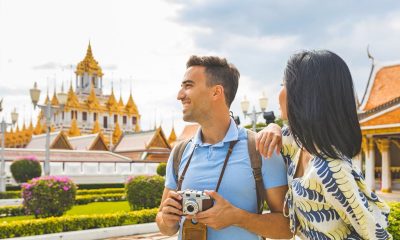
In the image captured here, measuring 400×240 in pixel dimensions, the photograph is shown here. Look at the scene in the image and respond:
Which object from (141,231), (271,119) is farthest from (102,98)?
(271,119)

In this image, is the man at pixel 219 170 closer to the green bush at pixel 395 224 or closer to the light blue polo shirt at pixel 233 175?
the light blue polo shirt at pixel 233 175

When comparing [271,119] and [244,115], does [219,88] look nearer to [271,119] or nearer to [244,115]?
[271,119]

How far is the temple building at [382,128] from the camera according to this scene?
1532 cm

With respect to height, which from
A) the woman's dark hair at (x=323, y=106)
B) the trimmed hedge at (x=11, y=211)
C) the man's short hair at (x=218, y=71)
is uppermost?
the man's short hair at (x=218, y=71)

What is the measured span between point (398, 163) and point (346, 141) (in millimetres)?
17939

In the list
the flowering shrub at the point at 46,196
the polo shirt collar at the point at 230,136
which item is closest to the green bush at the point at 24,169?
the flowering shrub at the point at 46,196

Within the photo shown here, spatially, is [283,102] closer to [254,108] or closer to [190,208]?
[190,208]

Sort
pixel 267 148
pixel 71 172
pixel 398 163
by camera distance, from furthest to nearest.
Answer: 1. pixel 71 172
2. pixel 398 163
3. pixel 267 148

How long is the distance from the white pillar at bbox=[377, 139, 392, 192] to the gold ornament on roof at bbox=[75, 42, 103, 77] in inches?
2229

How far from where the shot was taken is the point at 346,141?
1577mm

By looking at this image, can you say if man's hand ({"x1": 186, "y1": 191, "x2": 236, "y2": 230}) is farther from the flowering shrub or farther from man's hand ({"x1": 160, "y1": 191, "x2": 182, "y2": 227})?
the flowering shrub

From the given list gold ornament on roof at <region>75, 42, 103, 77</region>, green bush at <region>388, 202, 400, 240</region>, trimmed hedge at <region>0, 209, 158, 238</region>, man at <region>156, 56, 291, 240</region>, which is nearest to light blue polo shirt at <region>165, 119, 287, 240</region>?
man at <region>156, 56, 291, 240</region>

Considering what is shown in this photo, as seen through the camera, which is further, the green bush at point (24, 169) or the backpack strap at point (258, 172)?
the green bush at point (24, 169)

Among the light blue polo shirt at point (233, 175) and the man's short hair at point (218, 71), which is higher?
the man's short hair at point (218, 71)
